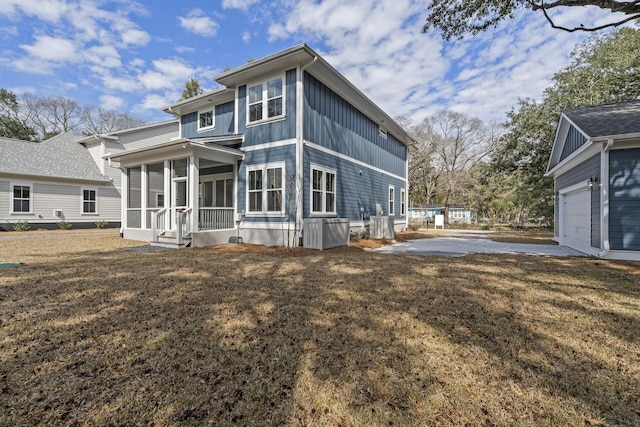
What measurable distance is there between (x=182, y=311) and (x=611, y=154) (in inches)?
420

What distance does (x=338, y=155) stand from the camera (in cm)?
1123

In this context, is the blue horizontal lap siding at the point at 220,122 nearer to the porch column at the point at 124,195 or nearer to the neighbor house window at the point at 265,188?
the neighbor house window at the point at 265,188

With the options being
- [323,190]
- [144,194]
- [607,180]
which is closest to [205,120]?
[144,194]

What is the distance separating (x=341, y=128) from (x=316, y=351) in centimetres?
1011

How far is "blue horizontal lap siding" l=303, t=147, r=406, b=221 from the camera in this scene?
9547mm

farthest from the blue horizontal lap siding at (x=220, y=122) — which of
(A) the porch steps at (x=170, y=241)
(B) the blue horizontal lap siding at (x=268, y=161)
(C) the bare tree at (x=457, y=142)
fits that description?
(C) the bare tree at (x=457, y=142)

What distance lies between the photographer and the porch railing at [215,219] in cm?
974

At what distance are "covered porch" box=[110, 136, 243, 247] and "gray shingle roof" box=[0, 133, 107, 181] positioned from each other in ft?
25.7

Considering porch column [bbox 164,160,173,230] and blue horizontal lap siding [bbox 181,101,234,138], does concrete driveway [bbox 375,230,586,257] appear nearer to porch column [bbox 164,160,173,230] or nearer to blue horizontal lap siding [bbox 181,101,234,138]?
porch column [bbox 164,160,173,230]

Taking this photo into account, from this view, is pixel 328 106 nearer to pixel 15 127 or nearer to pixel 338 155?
pixel 338 155

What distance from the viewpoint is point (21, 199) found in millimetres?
14656

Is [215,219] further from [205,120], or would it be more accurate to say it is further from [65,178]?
[65,178]

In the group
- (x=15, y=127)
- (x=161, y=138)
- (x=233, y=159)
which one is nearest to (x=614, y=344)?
(x=233, y=159)

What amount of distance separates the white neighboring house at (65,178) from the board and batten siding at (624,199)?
19.7 meters
